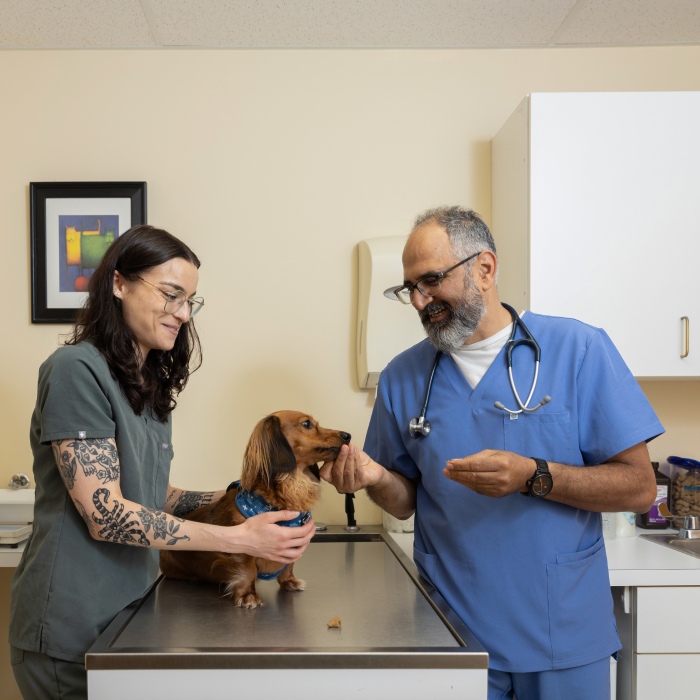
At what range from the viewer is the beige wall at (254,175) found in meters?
2.63

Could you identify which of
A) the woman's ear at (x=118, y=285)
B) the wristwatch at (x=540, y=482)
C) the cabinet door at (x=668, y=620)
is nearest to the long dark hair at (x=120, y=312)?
the woman's ear at (x=118, y=285)

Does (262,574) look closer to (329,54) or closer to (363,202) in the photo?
(363,202)

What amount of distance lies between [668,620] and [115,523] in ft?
5.21

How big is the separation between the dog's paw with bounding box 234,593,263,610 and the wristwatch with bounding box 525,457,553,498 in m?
0.64

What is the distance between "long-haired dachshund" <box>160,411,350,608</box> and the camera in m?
1.57

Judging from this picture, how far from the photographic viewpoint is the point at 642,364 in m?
2.33

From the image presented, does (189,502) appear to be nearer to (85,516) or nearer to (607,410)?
(85,516)

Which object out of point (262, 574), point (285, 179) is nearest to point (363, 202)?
point (285, 179)

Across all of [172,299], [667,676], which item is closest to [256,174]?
[172,299]

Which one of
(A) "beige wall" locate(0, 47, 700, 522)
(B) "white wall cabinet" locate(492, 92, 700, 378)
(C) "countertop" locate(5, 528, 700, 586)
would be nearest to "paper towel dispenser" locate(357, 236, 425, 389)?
(A) "beige wall" locate(0, 47, 700, 522)

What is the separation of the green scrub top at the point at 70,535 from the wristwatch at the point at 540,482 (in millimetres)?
802

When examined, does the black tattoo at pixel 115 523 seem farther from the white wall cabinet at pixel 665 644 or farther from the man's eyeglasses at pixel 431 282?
the white wall cabinet at pixel 665 644

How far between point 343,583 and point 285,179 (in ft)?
4.92

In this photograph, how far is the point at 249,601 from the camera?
62.0 inches
